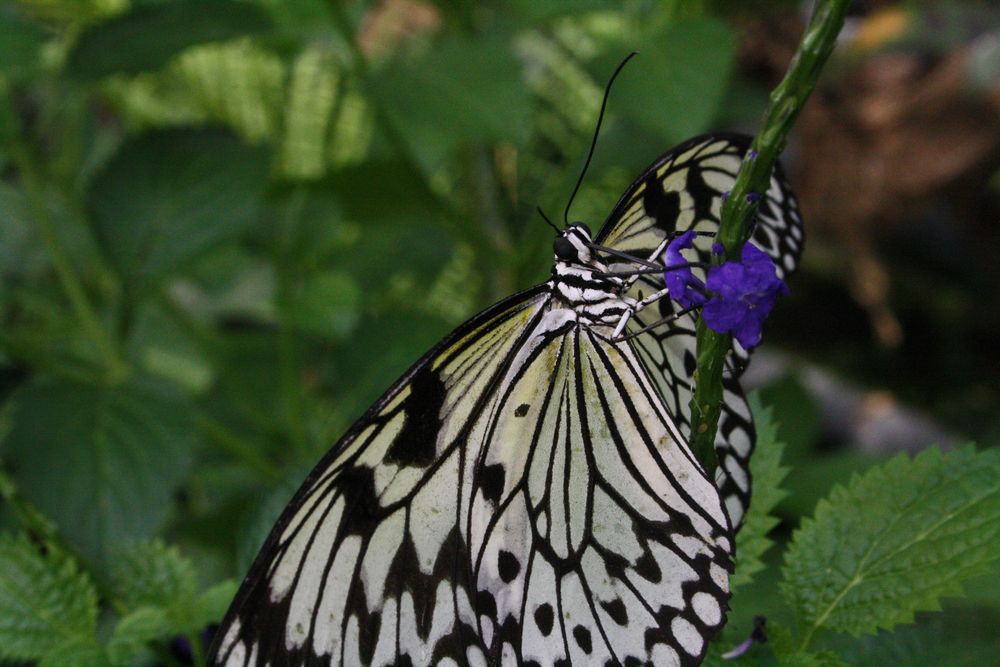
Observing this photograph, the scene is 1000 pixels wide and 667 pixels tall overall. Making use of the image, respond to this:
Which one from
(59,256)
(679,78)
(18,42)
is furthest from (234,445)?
(679,78)

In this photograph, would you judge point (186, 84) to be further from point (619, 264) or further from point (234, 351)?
point (619, 264)

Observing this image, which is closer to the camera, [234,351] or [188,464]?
[188,464]

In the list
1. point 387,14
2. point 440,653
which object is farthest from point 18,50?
point 387,14

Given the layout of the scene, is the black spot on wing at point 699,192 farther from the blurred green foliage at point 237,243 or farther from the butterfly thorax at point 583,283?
the blurred green foliage at point 237,243

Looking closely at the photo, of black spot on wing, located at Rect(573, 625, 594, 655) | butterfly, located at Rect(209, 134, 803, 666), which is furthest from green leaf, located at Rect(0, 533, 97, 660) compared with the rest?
black spot on wing, located at Rect(573, 625, 594, 655)

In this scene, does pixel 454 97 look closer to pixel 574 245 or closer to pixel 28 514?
pixel 574 245

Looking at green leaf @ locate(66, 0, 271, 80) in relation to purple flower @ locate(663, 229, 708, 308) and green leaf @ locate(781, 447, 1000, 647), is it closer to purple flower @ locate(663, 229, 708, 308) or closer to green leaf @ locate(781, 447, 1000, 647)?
purple flower @ locate(663, 229, 708, 308)
